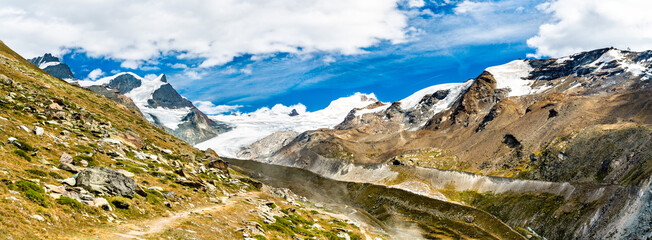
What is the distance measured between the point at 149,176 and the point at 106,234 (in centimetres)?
2786

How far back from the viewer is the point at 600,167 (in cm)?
19900

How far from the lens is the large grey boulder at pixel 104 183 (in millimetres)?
35219

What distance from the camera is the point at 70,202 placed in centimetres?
3016

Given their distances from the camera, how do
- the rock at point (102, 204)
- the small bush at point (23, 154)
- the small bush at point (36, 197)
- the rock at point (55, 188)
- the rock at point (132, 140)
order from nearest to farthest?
1. the small bush at point (36, 197)
2. the rock at point (55, 188)
3. the rock at point (102, 204)
4. the small bush at point (23, 154)
5. the rock at point (132, 140)

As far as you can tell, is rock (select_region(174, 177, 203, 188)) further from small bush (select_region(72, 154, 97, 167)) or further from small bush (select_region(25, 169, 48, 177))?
small bush (select_region(25, 169, 48, 177))

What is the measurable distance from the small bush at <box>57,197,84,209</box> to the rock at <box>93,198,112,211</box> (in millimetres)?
1786

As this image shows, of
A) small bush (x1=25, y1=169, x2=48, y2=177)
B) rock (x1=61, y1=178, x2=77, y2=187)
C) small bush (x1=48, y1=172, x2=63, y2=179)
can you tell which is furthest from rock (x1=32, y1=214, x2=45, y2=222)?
small bush (x1=48, y1=172, x2=63, y2=179)

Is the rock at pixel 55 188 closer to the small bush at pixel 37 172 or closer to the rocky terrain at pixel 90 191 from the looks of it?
the rocky terrain at pixel 90 191

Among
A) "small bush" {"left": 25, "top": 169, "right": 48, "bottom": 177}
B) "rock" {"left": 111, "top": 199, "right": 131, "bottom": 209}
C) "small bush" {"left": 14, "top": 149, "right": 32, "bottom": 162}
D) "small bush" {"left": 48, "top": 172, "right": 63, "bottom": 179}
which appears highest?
"small bush" {"left": 14, "top": 149, "right": 32, "bottom": 162}

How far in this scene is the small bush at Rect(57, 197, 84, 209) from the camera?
97.5 feet

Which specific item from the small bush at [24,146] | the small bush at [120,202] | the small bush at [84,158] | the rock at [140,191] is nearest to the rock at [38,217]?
the small bush at [120,202]

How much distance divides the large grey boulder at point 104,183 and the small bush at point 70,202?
15.2 feet

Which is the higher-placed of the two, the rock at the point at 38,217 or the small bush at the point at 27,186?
the small bush at the point at 27,186

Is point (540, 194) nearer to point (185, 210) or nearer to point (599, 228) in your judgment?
point (599, 228)
